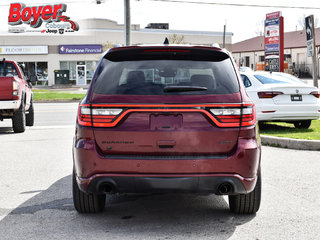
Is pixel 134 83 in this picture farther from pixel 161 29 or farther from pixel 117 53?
pixel 161 29

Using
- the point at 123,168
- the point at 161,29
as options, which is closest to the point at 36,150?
the point at 123,168

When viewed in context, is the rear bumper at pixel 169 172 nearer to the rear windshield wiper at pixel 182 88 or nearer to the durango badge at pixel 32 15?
the rear windshield wiper at pixel 182 88

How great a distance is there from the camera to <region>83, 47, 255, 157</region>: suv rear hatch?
4.46 metres

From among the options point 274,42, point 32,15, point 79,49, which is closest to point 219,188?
point 274,42

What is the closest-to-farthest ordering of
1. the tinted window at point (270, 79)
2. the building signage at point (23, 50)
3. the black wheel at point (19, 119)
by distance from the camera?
the tinted window at point (270, 79) → the black wheel at point (19, 119) → the building signage at point (23, 50)

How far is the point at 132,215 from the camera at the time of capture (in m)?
5.26

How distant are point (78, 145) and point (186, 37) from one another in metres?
57.8

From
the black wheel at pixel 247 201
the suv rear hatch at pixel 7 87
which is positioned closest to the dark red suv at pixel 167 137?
the black wheel at pixel 247 201

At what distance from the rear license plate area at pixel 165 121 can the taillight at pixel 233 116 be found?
0.31 m

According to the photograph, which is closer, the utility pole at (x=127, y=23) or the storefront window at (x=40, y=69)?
the utility pole at (x=127, y=23)

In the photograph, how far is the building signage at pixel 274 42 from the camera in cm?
2547

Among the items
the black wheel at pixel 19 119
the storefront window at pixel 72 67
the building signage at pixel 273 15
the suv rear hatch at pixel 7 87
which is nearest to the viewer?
the suv rear hatch at pixel 7 87

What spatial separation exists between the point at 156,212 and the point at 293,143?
5410 millimetres

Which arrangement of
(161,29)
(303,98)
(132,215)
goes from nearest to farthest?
(132,215) → (303,98) → (161,29)
